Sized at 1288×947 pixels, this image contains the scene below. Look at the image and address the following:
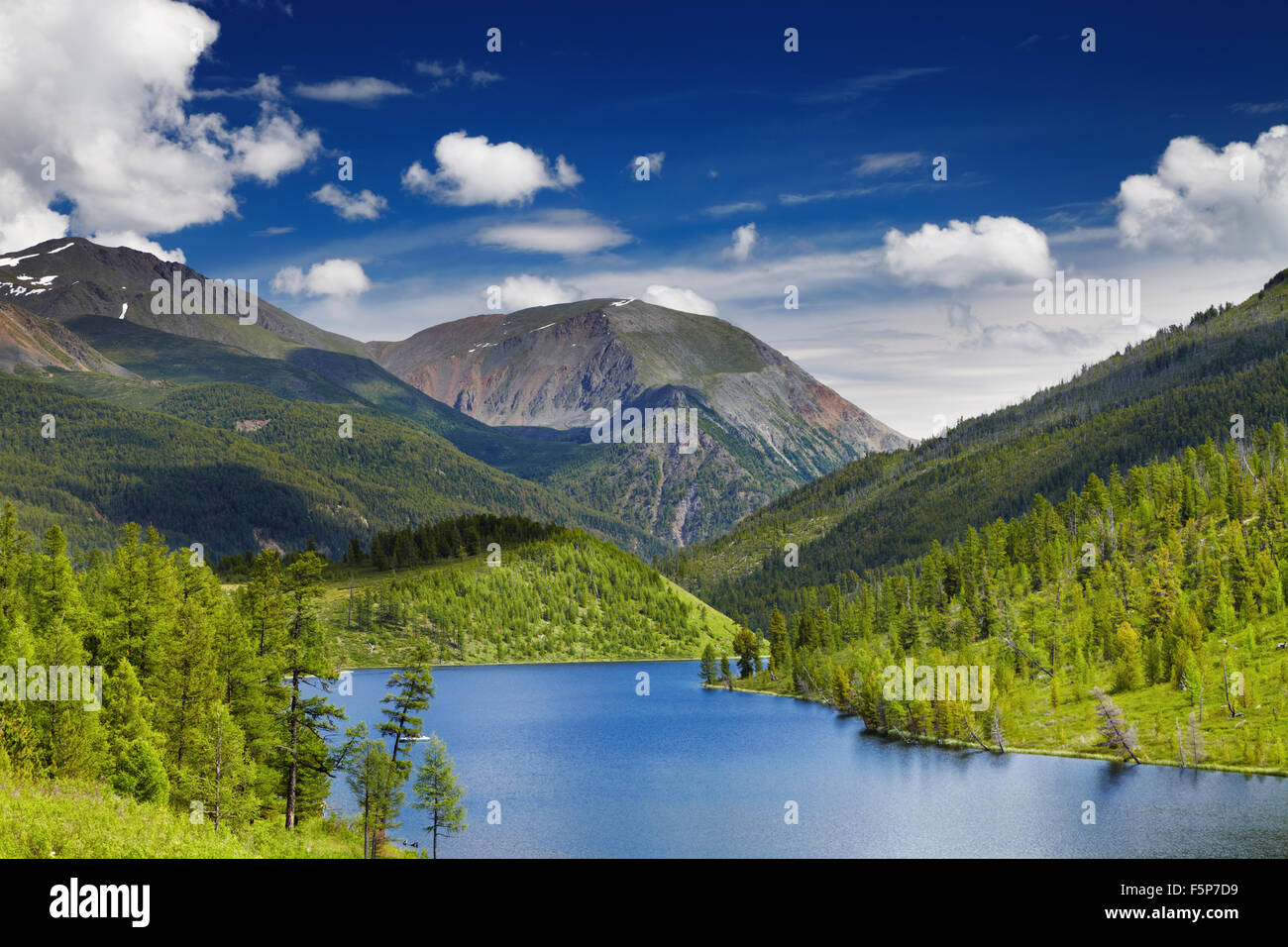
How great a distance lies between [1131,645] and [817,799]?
216 ft

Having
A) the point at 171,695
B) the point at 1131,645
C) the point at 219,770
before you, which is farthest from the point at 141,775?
the point at 1131,645

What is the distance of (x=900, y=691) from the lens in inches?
5891

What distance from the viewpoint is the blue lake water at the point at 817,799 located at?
77.4 m

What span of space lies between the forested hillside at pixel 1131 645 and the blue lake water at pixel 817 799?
7460 mm

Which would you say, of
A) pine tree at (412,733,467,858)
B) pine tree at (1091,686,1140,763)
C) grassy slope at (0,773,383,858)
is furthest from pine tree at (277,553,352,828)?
pine tree at (1091,686,1140,763)

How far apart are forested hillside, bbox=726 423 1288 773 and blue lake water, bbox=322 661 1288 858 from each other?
24.5ft

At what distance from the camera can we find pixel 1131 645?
138875 mm

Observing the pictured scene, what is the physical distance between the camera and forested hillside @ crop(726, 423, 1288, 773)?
118m

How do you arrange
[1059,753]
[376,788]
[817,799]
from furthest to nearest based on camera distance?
[1059,753] → [817,799] → [376,788]
